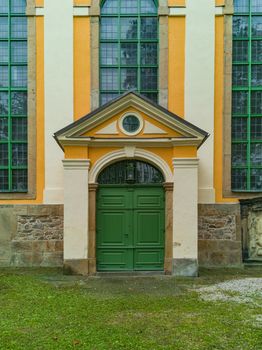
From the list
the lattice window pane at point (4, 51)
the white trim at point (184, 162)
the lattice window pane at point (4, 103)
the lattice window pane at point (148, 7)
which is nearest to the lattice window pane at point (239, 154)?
the white trim at point (184, 162)

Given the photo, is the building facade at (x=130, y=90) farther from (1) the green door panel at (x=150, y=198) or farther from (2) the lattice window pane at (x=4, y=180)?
(1) the green door panel at (x=150, y=198)

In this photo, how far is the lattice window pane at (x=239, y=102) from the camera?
11477mm

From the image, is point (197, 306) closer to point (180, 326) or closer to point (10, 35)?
point (180, 326)

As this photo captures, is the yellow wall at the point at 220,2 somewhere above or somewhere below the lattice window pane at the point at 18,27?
above

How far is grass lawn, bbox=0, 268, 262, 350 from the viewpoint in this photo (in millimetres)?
5051

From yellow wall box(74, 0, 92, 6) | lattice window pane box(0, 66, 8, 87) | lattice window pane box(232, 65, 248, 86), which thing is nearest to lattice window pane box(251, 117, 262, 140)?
lattice window pane box(232, 65, 248, 86)

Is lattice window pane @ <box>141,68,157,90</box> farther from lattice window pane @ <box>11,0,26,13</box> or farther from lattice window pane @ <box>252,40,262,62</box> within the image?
lattice window pane @ <box>11,0,26,13</box>

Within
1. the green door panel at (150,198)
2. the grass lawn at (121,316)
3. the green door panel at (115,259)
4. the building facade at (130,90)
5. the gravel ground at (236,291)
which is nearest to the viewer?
the grass lawn at (121,316)

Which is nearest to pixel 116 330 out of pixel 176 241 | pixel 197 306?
pixel 197 306

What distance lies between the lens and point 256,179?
1144 centimetres

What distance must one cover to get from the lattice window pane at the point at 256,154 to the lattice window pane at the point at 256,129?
234 mm

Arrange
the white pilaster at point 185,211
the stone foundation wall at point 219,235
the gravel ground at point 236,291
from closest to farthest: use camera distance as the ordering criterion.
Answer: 1. the gravel ground at point 236,291
2. the white pilaster at point 185,211
3. the stone foundation wall at point 219,235

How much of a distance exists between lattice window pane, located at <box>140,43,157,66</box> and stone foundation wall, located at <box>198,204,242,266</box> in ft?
14.8

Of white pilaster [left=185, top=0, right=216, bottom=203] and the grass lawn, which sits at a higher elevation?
white pilaster [left=185, top=0, right=216, bottom=203]
